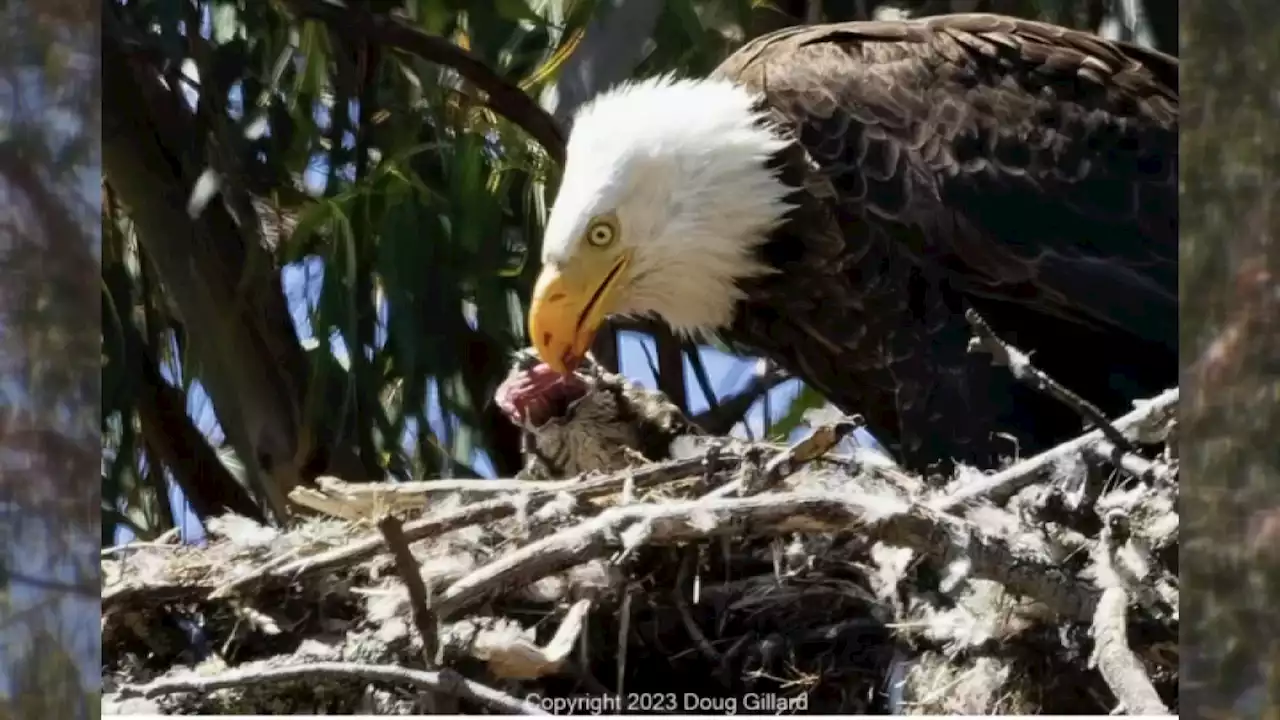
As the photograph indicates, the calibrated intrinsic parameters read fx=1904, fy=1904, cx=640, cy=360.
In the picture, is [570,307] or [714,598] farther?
[570,307]

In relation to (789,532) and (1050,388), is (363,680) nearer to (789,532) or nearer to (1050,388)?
(789,532)

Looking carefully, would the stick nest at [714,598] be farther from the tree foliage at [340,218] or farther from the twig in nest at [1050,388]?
the tree foliage at [340,218]

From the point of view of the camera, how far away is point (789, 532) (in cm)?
176

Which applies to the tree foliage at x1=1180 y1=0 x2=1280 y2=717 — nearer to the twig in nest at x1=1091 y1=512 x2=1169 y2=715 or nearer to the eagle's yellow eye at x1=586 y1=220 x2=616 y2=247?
the twig in nest at x1=1091 y1=512 x2=1169 y2=715

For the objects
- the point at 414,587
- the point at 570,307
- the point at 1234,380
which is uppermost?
the point at 570,307

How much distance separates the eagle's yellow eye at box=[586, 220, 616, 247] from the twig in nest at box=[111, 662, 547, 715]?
53 centimetres

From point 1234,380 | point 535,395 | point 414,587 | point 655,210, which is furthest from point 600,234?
point 1234,380

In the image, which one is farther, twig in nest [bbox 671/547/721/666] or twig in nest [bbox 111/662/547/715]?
twig in nest [bbox 671/547/721/666]

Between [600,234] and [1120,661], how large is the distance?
29.3 inches

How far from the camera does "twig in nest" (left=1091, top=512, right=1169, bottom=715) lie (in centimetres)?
158

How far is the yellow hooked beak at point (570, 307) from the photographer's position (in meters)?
2.00

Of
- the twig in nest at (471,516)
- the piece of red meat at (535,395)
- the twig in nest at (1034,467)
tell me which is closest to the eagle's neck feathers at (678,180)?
the piece of red meat at (535,395)

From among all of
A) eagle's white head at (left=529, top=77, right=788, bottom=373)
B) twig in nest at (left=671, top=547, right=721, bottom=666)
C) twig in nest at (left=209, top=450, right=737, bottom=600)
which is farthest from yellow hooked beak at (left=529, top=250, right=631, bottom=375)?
twig in nest at (left=671, top=547, right=721, bottom=666)

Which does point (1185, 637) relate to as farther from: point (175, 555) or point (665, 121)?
point (175, 555)
